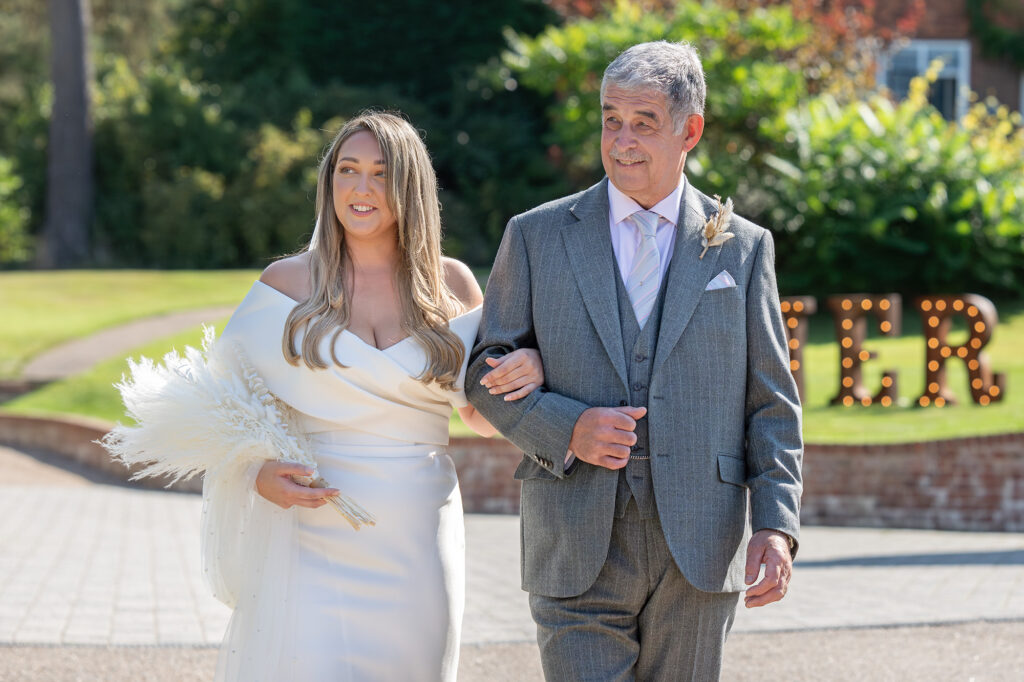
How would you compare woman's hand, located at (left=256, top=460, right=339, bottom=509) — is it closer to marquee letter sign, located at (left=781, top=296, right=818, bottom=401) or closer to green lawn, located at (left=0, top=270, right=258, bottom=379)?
marquee letter sign, located at (left=781, top=296, right=818, bottom=401)

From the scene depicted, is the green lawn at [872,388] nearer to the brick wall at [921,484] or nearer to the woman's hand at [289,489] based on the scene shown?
the brick wall at [921,484]

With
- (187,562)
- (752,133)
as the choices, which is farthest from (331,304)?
(752,133)

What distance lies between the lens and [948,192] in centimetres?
1483

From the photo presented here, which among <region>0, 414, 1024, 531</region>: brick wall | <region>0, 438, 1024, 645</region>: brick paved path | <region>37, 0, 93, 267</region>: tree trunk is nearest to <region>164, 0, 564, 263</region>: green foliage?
<region>37, 0, 93, 267</region>: tree trunk

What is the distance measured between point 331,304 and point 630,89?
1.06 m

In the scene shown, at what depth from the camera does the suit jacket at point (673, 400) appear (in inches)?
119

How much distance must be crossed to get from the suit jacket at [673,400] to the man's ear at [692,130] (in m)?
0.19

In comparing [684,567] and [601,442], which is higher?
[601,442]

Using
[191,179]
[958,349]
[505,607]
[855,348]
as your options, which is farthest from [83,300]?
[505,607]

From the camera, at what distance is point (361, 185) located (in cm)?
357

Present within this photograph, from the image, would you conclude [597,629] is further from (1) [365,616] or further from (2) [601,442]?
(1) [365,616]

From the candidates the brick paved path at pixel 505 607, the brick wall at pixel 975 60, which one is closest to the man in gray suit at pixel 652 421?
the brick paved path at pixel 505 607

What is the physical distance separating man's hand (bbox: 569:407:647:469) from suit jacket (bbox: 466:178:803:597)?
36 mm

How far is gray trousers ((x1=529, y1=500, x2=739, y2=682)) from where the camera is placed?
9.98 feet
